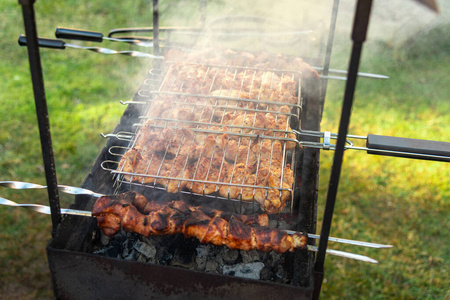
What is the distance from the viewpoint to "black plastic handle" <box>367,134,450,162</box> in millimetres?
2379

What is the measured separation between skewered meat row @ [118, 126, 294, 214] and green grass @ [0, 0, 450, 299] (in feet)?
6.30

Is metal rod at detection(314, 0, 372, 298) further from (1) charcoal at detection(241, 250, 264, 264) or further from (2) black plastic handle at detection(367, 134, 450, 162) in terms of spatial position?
(2) black plastic handle at detection(367, 134, 450, 162)

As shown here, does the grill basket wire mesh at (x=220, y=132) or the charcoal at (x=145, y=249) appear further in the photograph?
the grill basket wire mesh at (x=220, y=132)

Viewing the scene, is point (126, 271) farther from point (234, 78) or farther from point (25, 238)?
point (25, 238)

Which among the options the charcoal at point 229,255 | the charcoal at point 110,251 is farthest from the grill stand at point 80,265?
the charcoal at point 229,255

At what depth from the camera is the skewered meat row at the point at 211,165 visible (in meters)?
2.52

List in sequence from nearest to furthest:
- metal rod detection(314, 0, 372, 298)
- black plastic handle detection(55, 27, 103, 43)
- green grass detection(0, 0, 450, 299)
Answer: metal rod detection(314, 0, 372, 298) < black plastic handle detection(55, 27, 103, 43) < green grass detection(0, 0, 450, 299)

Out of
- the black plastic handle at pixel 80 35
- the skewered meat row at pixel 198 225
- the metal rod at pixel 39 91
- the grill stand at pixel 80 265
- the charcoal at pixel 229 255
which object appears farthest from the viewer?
the black plastic handle at pixel 80 35

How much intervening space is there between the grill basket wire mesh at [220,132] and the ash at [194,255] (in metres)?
0.31

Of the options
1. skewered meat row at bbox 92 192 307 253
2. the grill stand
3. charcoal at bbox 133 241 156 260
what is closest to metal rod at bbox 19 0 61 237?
the grill stand

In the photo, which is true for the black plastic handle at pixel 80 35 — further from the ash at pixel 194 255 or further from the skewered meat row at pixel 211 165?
the ash at pixel 194 255

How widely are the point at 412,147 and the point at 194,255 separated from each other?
4.63ft

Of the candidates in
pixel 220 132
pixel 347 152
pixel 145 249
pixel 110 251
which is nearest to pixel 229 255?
pixel 145 249

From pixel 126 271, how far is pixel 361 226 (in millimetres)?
3129
